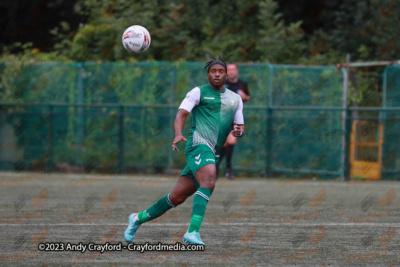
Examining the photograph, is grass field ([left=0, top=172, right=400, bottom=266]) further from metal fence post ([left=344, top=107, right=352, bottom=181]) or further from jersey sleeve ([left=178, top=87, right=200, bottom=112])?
jersey sleeve ([left=178, top=87, right=200, bottom=112])

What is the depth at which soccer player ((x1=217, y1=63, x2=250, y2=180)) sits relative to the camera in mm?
15812

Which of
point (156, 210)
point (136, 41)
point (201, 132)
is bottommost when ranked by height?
point (156, 210)

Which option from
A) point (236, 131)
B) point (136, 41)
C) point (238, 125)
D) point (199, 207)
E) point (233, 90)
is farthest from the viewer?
point (233, 90)

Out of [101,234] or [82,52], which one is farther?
[82,52]

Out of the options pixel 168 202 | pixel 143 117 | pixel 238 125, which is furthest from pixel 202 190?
pixel 143 117

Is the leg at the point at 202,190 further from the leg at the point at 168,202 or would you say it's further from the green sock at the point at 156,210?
the green sock at the point at 156,210

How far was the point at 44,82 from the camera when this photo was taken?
18.9 m

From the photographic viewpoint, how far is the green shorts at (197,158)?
750 cm

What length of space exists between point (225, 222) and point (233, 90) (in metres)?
6.66

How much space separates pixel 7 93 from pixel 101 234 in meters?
11.6

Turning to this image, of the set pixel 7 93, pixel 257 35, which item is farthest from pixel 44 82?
pixel 257 35

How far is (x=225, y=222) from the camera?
9586 mm

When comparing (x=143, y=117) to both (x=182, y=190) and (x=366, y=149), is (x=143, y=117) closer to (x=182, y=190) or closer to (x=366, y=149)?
(x=366, y=149)

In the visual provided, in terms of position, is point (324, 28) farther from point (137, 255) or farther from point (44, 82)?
point (137, 255)
